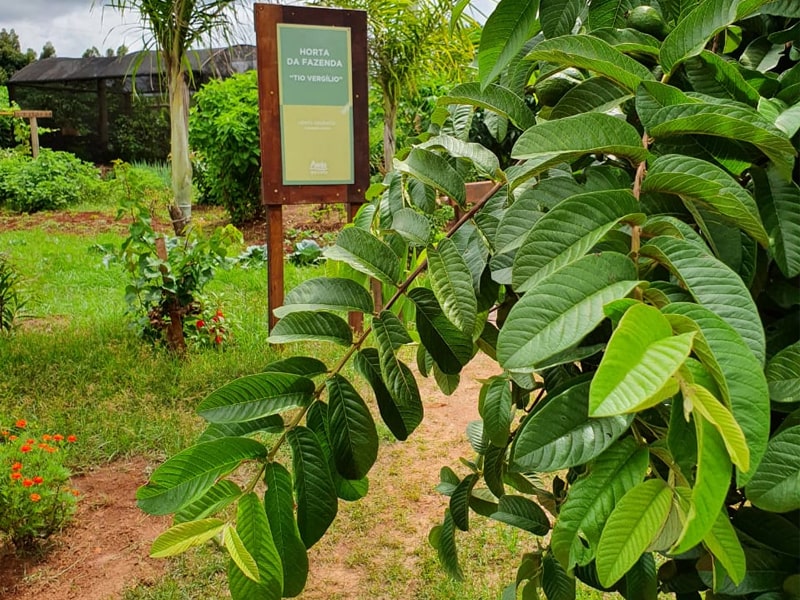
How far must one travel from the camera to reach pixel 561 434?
0.39 m

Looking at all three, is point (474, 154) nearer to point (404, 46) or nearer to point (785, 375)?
point (785, 375)

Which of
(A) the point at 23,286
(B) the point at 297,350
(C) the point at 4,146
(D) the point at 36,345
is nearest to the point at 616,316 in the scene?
(B) the point at 297,350

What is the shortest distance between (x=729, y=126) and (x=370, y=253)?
0.28 meters

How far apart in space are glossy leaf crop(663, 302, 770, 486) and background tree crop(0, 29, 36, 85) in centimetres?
1750

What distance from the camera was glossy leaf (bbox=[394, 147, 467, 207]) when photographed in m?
0.57

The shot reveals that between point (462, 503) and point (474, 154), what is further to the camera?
point (462, 503)

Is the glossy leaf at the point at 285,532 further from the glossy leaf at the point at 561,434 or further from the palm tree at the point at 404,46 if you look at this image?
the palm tree at the point at 404,46

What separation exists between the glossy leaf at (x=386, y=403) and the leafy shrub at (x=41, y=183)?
9698mm

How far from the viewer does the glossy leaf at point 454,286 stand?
0.49m

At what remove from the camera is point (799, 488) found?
1.20ft

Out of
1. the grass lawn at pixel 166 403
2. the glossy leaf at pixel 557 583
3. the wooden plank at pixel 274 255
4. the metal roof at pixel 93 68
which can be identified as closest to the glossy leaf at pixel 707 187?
the glossy leaf at pixel 557 583

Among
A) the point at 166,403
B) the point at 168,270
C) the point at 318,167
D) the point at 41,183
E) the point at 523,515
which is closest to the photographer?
the point at 523,515

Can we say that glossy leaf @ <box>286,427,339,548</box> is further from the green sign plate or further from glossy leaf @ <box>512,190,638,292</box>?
the green sign plate

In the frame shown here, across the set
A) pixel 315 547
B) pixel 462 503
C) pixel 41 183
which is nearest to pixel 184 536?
pixel 462 503
